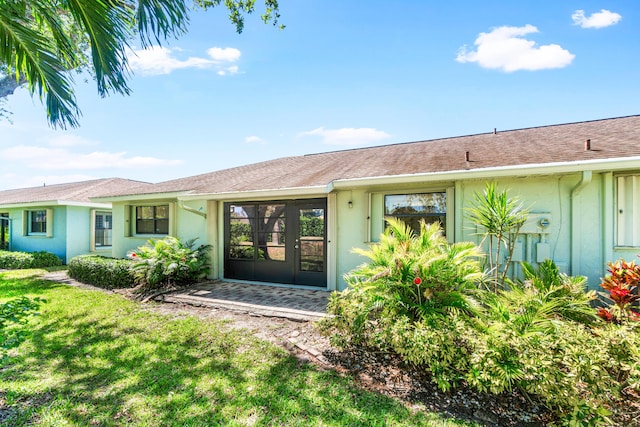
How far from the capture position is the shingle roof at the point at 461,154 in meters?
5.85

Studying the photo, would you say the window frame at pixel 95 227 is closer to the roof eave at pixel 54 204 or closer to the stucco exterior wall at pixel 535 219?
the roof eave at pixel 54 204

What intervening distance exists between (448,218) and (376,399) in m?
4.38

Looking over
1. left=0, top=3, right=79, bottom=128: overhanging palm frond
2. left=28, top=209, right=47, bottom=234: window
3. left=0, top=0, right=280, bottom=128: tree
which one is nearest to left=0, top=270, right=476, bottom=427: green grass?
left=0, top=3, right=79, bottom=128: overhanging palm frond

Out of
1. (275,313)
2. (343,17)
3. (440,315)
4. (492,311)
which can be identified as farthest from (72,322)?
(343,17)

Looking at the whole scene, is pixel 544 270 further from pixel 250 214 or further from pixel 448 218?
pixel 250 214

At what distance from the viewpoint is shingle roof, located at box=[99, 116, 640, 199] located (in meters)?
5.85

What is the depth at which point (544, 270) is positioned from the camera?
5039 millimetres

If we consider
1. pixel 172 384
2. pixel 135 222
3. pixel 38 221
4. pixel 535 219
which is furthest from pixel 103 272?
pixel 535 219

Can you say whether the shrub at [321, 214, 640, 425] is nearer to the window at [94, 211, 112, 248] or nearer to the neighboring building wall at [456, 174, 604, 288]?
the neighboring building wall at [456, 174, 604, 288]

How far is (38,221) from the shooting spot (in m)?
15.2

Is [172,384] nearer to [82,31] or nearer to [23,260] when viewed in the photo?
[82,31]

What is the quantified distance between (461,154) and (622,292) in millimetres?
4309

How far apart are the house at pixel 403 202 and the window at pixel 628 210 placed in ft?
0.05

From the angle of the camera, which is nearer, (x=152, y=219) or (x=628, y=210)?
(x=628, y=210)
